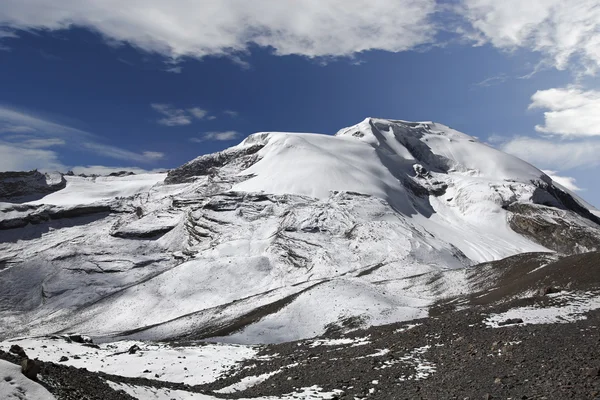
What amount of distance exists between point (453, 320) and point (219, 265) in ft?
228

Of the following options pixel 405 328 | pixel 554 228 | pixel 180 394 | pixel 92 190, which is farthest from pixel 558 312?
pixel 92 190

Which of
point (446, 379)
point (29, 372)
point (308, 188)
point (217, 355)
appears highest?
point (308, 188)

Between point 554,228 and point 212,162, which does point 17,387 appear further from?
point 212,162

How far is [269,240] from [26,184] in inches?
4400

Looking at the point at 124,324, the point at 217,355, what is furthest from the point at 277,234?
the point at 217,355

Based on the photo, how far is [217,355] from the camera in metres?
34.0


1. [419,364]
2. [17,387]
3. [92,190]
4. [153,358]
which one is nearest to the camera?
[17,387]

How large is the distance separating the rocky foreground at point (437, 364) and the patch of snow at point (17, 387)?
22.4 inches

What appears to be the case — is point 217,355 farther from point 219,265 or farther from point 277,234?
point 277,234

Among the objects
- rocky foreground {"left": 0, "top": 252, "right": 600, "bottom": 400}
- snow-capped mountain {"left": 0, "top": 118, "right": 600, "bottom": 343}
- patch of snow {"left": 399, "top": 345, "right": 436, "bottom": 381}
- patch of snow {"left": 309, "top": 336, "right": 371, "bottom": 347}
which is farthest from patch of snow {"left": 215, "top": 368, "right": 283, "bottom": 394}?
snow-capped mountain {"left": 0, "top": 118, "right": 600, "bottom": 343}

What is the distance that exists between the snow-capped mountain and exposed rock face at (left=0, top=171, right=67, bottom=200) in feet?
16.1

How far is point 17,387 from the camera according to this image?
13.9 m

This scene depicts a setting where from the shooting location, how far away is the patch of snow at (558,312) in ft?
86.3

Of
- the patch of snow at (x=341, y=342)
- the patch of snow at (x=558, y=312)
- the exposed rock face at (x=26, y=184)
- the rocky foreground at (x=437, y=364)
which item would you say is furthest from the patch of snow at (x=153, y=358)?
the exposed rock face at (x=26, y=184)
